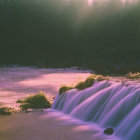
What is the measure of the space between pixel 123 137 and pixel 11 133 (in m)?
3.30

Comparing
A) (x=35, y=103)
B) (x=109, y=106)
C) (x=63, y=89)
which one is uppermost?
(x=63, y=89)

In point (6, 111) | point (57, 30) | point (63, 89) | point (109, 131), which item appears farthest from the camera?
point (57, 30)

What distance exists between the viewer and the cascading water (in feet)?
28.9

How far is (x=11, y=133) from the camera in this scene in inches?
379

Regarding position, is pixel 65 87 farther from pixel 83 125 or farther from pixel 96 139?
pixel 96 139

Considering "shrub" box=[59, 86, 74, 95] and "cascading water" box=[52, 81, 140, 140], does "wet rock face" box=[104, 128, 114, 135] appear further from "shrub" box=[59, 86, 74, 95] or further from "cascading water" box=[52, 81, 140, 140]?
"shrub" box=[59, 86, 74, 95]

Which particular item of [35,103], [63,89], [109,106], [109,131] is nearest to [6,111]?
[35,103]

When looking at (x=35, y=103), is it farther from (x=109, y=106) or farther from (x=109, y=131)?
(x=109, y=131)

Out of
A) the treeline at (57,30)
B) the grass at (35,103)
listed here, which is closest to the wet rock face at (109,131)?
the grass at (35,103)

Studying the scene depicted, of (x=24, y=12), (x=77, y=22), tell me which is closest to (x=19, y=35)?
(x=24, y=12)

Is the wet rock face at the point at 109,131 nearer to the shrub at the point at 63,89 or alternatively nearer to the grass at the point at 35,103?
the grass at the point at 35,103

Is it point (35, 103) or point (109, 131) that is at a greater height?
point (35, 103)

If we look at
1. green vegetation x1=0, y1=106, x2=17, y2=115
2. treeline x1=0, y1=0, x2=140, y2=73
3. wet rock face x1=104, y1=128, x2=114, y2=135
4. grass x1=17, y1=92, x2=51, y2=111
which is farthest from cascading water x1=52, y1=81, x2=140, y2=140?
treeline x1=0, y1=0, x2=140, y2=73

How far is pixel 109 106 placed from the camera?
1039 centimetres
